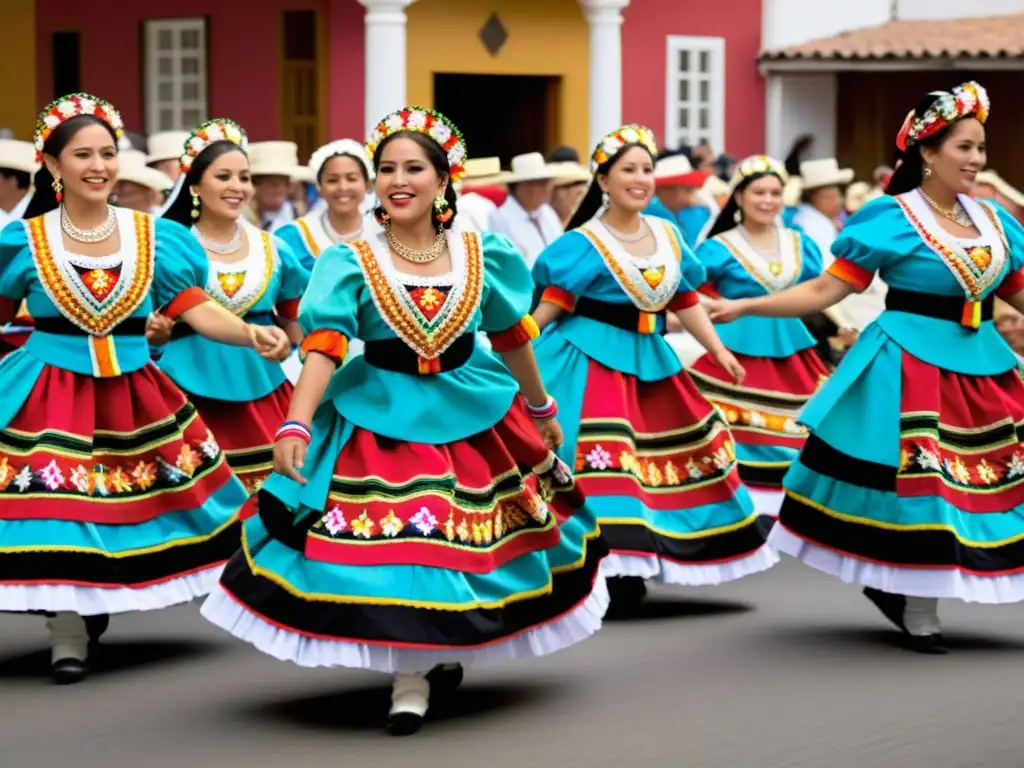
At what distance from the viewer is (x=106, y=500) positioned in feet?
26.1

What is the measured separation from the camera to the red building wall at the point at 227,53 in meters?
22.5

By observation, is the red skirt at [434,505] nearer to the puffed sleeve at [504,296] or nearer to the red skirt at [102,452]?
the puffed sleeve at [504,296]

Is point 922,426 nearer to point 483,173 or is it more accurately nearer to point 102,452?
point 102,452

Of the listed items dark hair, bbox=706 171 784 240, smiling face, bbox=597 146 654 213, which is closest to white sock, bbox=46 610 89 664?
smiling face, bbox=597 146 654 213

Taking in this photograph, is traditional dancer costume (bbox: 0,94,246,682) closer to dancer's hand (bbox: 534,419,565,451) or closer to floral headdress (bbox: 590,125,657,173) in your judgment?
dancer's hand (bbox: 534,419,565,451)

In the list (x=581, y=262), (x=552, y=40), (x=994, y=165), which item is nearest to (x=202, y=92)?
(x=552, y=40)

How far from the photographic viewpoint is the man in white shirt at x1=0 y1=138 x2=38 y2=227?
35.1 feet

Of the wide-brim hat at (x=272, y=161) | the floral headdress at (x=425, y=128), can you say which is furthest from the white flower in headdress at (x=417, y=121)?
the wide-brim hat at (x=272, y=161)

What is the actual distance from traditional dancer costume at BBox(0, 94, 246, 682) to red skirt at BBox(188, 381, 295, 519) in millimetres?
1088

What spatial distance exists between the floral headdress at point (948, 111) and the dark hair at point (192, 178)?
2742 mm

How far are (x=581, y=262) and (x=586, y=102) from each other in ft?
50.9

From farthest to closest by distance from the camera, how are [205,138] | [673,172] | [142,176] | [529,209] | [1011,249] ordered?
[529,209] → [673,172] → [142,176] → [205,138] → [1011,249]

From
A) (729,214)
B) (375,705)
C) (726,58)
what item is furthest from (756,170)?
(726,58)

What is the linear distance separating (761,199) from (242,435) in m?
3.03
